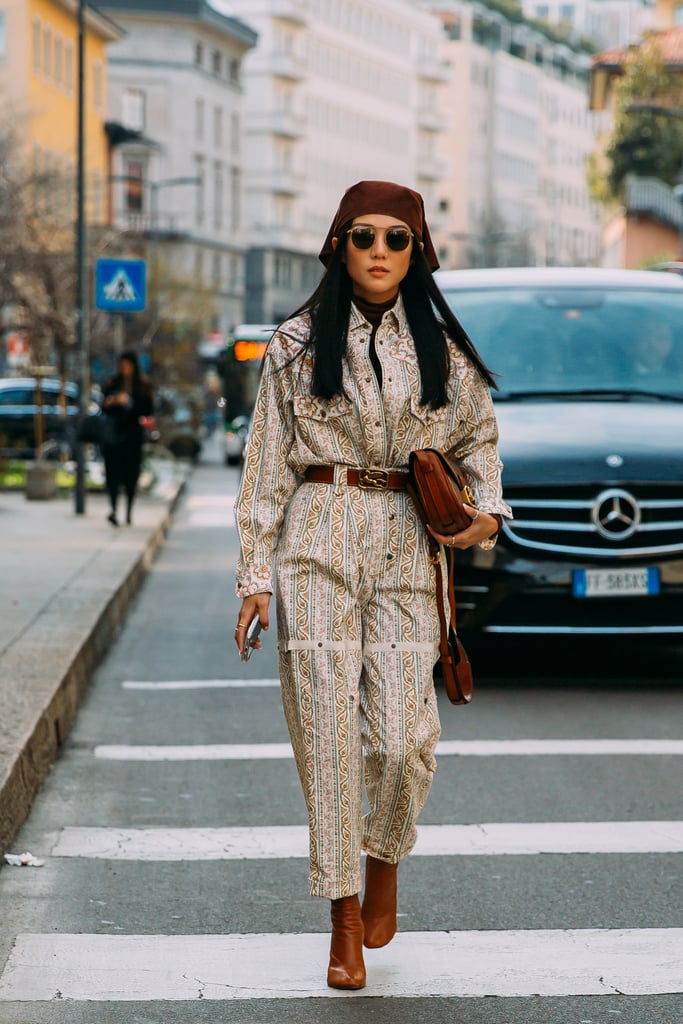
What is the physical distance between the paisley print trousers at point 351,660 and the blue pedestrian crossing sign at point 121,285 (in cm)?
2101

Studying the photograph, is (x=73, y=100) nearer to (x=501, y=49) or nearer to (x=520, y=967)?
(x=520, y=967)

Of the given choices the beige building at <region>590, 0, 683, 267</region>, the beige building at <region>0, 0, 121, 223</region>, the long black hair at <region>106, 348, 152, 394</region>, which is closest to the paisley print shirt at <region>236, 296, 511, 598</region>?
the long black hair at <region>106, 348, 152, 394</region>

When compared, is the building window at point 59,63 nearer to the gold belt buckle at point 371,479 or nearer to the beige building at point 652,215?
the beige building at point 652,215

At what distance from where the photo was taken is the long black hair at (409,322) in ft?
17.3

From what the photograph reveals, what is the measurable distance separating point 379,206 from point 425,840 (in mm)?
2545

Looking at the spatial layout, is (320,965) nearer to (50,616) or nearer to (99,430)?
(50,616)

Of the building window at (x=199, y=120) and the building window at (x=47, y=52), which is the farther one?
the building window at (x=199, y=120)

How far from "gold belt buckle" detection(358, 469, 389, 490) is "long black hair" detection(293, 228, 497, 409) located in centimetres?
20

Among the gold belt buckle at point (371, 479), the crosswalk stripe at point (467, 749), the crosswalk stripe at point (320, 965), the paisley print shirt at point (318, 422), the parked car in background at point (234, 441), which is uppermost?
the paisley print shirt at point (318, 422)

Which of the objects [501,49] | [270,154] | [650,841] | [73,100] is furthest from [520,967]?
[501,49]

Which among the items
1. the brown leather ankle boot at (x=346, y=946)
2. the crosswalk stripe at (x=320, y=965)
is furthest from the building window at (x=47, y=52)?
the brown leather ankle boot at (x=346, y=946)

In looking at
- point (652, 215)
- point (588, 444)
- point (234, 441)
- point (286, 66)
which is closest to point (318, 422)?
point (588, 444)

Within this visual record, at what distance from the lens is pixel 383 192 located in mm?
5344

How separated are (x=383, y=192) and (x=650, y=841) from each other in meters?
2.62
